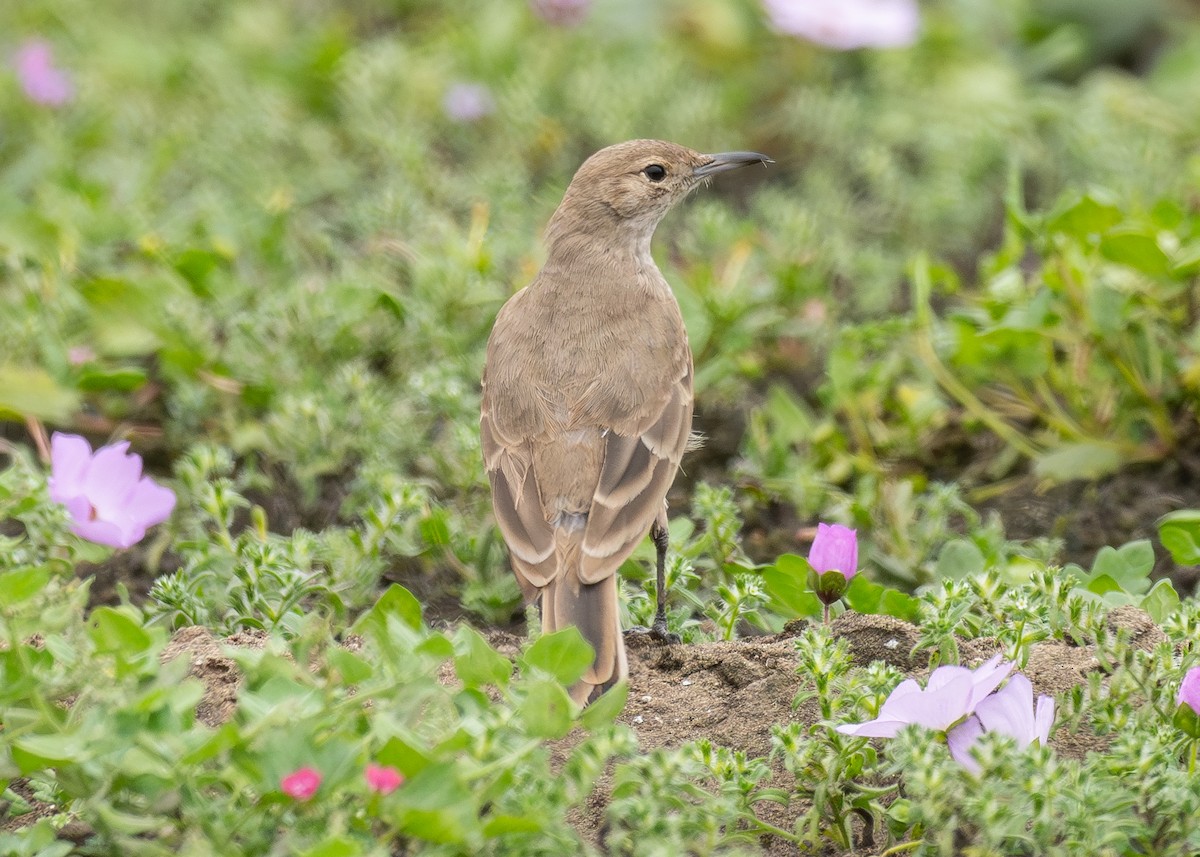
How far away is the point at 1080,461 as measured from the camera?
18.4 feet

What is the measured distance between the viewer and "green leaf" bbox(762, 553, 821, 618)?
4348 millimetres

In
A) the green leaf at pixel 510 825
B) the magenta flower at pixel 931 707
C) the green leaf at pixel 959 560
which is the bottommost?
the green leaf at pixel 959 560

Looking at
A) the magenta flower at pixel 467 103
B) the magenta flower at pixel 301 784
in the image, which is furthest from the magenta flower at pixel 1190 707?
the magenta flower at pixel 467 103

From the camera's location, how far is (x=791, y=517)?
18.7ft

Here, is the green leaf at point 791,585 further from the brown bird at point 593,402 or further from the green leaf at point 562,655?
the green leaf at point 562,655

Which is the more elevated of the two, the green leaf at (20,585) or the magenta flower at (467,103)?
the green leaf at (20,585)

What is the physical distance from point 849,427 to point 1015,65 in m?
3.88

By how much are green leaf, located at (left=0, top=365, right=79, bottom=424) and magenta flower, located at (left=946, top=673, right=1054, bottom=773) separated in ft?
11.4

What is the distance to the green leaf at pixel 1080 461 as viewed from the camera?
5.59 m

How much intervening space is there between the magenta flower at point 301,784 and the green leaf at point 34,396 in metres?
3.04

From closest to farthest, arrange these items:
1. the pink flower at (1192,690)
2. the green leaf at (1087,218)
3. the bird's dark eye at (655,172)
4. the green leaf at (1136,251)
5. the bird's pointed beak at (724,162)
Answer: the pink flower at (1192,690) → the green leaf at (1136,251) → the green leaf at (1087,218) → the bird's dark eye at (655,172) → the bird's pointed beak at (724,162)

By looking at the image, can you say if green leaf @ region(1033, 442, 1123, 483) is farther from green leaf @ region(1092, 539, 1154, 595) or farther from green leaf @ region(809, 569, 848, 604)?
green leaf @ region(809, 569, 848, 604)

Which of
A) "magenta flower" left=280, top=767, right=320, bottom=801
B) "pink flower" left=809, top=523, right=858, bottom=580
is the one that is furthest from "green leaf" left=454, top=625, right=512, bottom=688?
"pink flower" left=809, top=523, right=858, bottom=580

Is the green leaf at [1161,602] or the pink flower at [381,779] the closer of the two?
the pink flower at [381,779]
